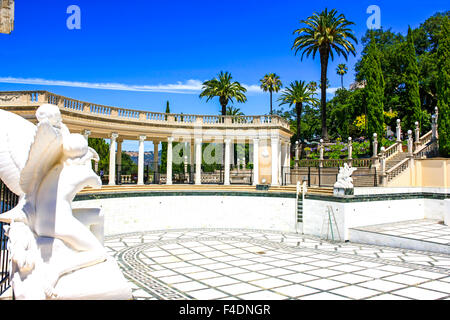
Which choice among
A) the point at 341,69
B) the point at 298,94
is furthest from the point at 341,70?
the point at 298,94

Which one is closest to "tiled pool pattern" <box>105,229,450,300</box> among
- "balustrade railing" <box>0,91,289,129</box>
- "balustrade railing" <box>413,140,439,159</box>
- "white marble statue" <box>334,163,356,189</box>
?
"white marble statue" <box>334,163,356,189</box>

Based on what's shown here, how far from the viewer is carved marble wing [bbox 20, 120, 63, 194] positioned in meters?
4.40

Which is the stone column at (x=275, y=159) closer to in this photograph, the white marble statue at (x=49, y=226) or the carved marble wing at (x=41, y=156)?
the white marble statue at (x=49, y=226)

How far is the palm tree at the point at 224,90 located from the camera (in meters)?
39.9

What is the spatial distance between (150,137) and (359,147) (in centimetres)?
2216

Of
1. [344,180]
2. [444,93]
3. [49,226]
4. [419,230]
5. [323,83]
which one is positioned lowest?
[419,230]

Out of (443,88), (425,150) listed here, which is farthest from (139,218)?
(443,88)

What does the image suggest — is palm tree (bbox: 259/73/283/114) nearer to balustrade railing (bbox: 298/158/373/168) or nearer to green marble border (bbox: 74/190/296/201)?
balustrade railing (bbox: 298/158/373/168)

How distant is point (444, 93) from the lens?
23672 millimetres

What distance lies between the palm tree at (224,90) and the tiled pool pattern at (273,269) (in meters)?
25.8

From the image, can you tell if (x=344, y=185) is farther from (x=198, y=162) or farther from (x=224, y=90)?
(x=224, y=90)

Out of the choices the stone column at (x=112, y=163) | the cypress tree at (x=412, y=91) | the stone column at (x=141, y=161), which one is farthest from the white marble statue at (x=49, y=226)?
the cypress tree at (x=412, y=91)

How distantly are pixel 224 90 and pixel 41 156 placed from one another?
3614 centimetres
